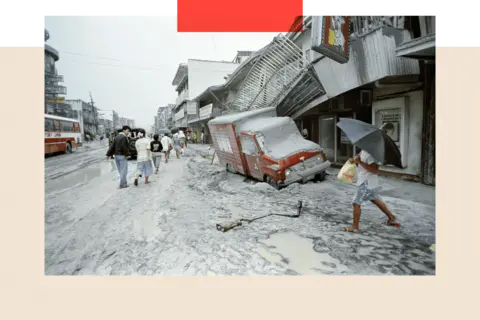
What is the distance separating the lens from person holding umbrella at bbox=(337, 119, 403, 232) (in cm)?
332

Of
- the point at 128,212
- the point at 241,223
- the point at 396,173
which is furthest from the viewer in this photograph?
the point at 396,173

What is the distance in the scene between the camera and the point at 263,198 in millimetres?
5637

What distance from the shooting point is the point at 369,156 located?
3.55 metres

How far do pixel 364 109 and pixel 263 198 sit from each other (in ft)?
16.7

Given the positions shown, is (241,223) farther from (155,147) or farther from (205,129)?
(205,129)

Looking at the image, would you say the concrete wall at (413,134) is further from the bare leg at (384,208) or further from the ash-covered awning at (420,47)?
the bare leg at (384,208)

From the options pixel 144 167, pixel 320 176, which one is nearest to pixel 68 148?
pixel 144 167

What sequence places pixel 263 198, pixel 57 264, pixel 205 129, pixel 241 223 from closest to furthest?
pixel 57 264 < pixel 241 223 < pixel 263 198 < pixel 205 129

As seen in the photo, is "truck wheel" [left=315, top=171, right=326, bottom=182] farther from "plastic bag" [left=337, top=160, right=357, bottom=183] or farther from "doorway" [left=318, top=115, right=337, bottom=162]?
"doorway" [left=318, top=115, right=337, bottom=162]

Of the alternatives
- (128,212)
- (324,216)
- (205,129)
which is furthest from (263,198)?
(205,129)

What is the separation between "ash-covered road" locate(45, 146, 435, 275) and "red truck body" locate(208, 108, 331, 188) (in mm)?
404

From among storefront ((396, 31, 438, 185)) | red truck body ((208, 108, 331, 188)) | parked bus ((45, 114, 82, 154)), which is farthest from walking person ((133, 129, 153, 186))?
storefront ((396, 31, 438, 185))

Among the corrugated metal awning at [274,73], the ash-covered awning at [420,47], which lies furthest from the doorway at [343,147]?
the ash-covered awning at [420,47]

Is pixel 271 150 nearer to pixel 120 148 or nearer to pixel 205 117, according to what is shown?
pixel 120 148
